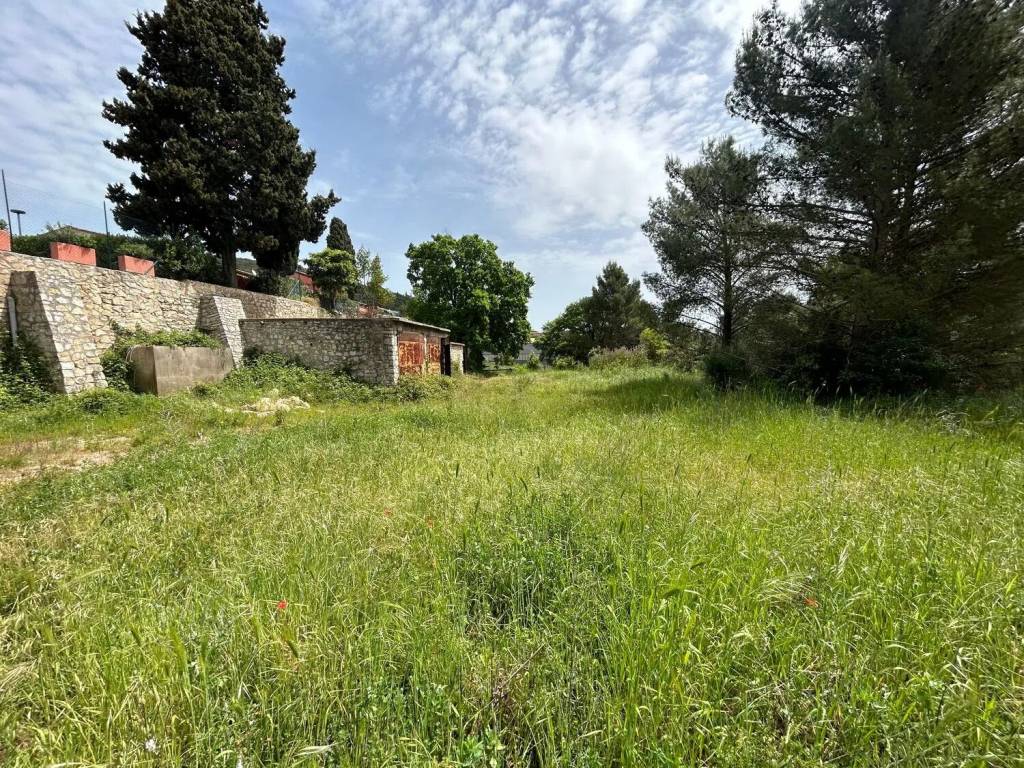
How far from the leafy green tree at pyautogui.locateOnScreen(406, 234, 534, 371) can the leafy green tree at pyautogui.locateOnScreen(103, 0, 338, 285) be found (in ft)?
26.9

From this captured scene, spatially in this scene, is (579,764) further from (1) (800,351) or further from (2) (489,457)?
(1) (800,351)

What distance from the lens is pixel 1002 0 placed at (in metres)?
5.68

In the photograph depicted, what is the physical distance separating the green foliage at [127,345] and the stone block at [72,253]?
202 centimetres

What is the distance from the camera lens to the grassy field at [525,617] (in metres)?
1.19

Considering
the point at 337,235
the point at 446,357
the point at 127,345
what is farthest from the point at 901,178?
the point at 337,235

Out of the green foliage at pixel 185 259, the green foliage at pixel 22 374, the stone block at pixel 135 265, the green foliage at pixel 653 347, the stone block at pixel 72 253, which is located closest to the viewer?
the green foliage at pixel 22 374

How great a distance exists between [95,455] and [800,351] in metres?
13.1

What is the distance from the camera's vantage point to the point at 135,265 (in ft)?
35.4

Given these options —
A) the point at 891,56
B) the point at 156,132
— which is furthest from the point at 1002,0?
the point at 156,132

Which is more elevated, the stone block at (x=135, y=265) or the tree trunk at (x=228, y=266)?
the tree trunk at (x=228, y=266)

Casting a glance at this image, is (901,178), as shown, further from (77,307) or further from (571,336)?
(571,336)

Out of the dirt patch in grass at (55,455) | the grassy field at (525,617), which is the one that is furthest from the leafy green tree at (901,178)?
the dirt patch in grass at (55,455)

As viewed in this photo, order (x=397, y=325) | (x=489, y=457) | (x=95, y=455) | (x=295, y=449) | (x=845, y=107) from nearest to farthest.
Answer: (x=489, y=457)
(x=295, y=449)
(x=95, y=455)
(x=845, y=107)
(x=397, y=325)

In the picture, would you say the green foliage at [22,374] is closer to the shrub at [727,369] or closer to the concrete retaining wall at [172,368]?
the concrete retaining wall at [172,368]
